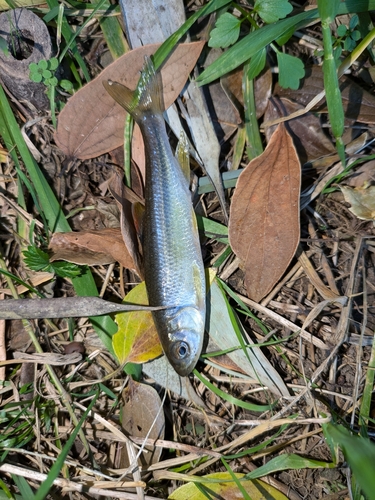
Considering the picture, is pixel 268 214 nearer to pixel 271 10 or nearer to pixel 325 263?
pixel 325 263

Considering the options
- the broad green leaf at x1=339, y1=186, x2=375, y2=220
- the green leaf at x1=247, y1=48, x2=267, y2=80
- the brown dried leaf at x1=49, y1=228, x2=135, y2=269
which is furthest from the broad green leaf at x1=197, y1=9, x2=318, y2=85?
the brown dried leaf at x1=49, y1=228, x2=135, y2=269

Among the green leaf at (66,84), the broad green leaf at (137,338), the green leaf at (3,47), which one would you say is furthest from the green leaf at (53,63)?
the broad green leaf at (137,338)

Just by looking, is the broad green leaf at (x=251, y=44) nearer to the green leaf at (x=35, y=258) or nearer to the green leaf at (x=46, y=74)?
the green leaf at (x=46, y=74)

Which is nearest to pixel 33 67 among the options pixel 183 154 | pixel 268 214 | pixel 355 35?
pixel 183 154

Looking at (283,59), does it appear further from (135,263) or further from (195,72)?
(135,263)

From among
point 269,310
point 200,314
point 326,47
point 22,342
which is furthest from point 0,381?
point 326,47

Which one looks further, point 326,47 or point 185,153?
point 185,153

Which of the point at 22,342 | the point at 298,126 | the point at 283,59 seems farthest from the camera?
the point at 22,342

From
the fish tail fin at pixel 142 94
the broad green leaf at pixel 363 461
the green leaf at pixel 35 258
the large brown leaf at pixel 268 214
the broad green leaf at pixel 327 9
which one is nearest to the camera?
the broad green leaf at pixel 363 461
